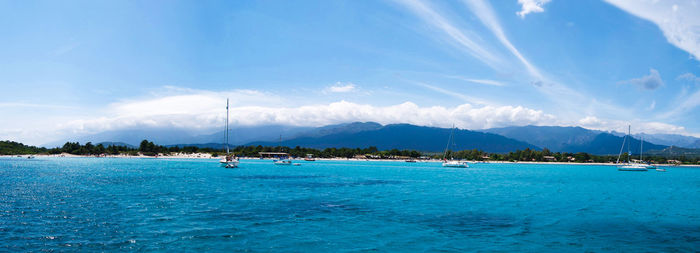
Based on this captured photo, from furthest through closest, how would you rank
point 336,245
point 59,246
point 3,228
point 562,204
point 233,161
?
point 233,161, point 562,204, point 3,228, point 336,245, point 59,246

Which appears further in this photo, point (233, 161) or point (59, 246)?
point (233, 161)

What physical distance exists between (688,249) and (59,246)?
31.0m

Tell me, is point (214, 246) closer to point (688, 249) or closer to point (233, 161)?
point (688, 249)

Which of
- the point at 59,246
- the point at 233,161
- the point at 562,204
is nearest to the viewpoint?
the point at 59,246

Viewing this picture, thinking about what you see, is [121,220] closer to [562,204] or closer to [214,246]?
[214,246]

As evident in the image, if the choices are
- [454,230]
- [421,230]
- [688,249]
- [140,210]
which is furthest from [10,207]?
[688,249]

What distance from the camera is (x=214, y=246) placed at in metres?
19.7

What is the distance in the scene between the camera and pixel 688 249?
21188mm

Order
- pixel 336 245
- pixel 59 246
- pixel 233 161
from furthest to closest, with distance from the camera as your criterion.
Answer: pixel 233 161 < pixel 336 245 < pixel 59 246

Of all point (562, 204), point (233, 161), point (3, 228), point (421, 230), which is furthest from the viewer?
point (233, 161)

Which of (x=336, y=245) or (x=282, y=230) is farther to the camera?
(x=282, y=230)

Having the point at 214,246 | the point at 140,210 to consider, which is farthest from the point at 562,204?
the point at 140,210

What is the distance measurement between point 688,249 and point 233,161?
11123 cm

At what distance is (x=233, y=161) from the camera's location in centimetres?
11969
